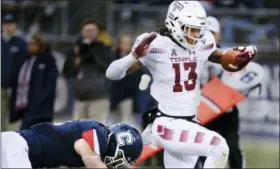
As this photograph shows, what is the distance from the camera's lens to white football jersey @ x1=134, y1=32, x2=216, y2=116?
6930 millimetres

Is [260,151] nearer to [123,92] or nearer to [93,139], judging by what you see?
[123,92]

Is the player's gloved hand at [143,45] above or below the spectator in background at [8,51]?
above

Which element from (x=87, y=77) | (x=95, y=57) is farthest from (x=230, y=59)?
(x=87, y=77)

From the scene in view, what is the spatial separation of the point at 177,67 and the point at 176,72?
0.04 metres

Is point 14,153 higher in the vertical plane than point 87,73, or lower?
higher

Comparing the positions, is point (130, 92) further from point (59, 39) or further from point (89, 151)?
point (89, 151)

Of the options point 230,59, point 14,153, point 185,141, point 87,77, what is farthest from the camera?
point 87,77

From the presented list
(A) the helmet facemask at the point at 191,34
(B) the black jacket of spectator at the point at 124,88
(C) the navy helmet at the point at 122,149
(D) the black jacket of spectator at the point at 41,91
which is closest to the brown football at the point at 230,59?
(A) the helmet facemask at the point at 191,34

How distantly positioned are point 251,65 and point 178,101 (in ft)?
4.70

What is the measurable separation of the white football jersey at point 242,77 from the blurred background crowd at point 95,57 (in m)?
0.99

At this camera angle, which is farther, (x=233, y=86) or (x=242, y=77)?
(x=233, y=86)

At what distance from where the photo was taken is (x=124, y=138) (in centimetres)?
546

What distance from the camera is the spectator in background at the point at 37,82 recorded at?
9.51m

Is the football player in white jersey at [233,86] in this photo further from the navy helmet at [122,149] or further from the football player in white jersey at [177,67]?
the navy helmet at [122,149]
